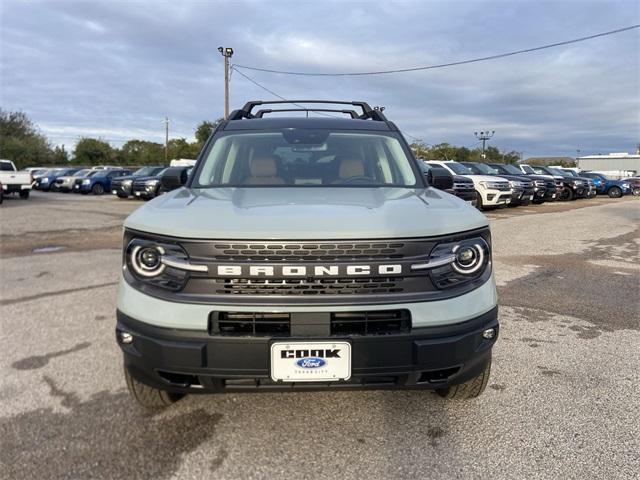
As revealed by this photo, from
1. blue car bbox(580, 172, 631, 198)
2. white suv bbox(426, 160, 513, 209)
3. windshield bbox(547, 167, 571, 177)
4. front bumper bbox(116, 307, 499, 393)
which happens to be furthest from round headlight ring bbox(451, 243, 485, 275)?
blue car bbox(580, 172, 631, 198)

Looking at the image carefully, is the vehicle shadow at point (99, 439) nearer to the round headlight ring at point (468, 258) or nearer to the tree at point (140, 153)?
the round headlight ring at point (468, 258)

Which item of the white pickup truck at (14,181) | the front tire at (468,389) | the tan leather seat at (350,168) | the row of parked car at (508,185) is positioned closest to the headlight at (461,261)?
the front tire at (468,389)

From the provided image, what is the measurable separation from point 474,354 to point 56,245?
362 inches

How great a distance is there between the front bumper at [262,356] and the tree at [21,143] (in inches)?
2415

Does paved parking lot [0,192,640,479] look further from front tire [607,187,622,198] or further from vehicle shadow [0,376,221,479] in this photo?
front tire [607,187,622,198]

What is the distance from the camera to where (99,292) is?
18.7ft

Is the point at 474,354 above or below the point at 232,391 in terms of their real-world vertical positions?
above

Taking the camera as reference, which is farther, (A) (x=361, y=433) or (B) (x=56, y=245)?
(B) (x=56, y=245)

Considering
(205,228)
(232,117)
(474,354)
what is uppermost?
(232,117)

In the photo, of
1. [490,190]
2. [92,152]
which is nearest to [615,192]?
[490,190]

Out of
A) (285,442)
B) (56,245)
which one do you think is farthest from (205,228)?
(56,245)

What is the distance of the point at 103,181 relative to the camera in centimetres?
2834

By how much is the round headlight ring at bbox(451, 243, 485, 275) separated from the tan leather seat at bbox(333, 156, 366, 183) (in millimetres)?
1280

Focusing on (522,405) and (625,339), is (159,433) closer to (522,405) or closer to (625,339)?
(522,405)
